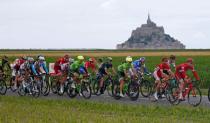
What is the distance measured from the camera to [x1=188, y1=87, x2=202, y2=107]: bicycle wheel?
20156 millimetres

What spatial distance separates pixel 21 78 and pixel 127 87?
5914 millimetres

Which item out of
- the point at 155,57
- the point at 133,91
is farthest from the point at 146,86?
the point at 155,57

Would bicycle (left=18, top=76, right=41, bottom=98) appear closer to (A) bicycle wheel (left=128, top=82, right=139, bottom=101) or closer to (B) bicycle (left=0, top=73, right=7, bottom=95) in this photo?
(B) bicycle (left=0, top=73, right=7, bottom=95)

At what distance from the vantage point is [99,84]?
992 inches

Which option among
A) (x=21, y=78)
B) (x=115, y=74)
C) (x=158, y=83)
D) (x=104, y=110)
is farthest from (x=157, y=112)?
(x=21, y=78)

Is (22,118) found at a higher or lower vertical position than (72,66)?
lower

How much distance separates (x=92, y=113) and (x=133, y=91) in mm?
5195

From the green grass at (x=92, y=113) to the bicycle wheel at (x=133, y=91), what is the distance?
2.28 metres

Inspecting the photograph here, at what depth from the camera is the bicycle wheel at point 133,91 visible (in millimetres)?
23270

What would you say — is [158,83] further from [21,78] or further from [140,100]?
[21,78]

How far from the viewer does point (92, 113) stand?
1852 centimetres

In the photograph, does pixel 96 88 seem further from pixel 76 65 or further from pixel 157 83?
pixel 157 83

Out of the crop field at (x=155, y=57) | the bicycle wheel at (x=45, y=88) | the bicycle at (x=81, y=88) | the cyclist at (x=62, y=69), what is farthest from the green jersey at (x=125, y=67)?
the crop field at (x=155, y=57)

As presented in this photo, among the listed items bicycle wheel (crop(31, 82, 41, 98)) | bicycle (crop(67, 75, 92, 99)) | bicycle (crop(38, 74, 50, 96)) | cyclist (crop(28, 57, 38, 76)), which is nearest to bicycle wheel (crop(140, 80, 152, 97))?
bicycle (crop(67, 75, 92, 99))
